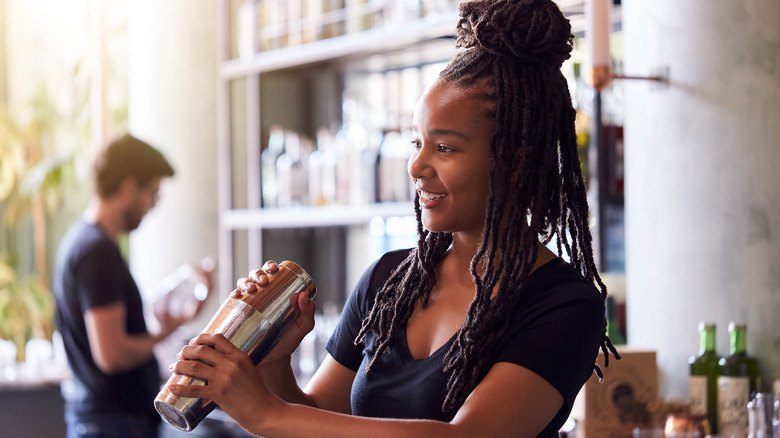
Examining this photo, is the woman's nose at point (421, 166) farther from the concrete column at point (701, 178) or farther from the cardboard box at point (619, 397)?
the concrete column at point (701, 178)

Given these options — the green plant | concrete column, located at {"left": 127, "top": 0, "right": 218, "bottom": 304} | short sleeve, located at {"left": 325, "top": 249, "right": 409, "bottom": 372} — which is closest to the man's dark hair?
concrete column, located at {"left": 127, "top": 0, "right": 218, "bottom": 304}

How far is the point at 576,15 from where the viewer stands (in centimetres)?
240

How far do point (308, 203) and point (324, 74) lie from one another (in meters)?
→ 0.63

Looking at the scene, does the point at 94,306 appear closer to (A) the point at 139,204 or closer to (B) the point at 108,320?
(B) the point at 108,320

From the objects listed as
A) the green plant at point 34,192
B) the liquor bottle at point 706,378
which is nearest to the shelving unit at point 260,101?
the liquor bottle at point 706,378

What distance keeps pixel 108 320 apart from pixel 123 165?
20.4 inches

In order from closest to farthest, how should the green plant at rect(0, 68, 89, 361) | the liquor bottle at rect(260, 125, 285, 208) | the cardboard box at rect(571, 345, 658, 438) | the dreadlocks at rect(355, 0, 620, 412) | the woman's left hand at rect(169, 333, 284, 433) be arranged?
1. the woman's left hand at rect(169, 333, 284, 433)
2. the dreadlocks at rect(355, 0, 620, 412)
3. the cardboard box at rect(571, 345, 658, 438)
4. the liquor bottle at rect(260, 125, 285, 208)
5. the green plant at rect(0, 68, 89, 361)

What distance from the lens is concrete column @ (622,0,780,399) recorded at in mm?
2051

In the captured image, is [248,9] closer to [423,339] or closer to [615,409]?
[615,409]

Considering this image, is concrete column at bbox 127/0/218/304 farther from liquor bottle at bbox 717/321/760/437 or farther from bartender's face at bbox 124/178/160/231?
liquor bottle at bbox 717/321/760/437

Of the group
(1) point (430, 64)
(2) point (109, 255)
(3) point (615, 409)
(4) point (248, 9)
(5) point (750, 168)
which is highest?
(4) point (248, 9)

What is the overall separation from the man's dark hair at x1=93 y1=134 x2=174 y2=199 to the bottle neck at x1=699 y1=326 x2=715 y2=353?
1788mm

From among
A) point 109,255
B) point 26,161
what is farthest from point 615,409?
point 26,161

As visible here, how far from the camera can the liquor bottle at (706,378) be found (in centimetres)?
203
